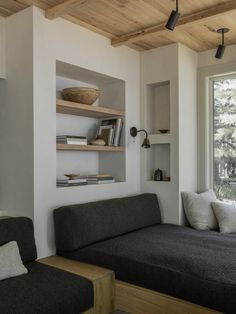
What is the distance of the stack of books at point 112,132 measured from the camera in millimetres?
3350

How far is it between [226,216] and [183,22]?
1.80m

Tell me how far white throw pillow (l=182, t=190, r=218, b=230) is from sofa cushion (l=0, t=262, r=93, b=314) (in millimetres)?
1484

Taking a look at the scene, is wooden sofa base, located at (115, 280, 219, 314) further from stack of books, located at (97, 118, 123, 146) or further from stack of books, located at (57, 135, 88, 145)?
stack of books, located at (97, 118, 123, 146)

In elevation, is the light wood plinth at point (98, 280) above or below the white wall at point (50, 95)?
below

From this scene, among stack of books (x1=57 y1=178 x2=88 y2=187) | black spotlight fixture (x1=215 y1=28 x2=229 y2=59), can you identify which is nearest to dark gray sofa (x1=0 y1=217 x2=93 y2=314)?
stack of books (x1=57 y1=178 x2=88 y2=187)

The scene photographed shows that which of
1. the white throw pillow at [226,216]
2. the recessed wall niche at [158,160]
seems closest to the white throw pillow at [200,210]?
the white throw pillow at [226,216]

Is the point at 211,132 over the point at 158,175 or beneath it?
over

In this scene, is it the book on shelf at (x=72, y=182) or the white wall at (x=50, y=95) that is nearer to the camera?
the white wall at (x=50, y=95)

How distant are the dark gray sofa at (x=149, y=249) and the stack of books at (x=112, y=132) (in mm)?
625

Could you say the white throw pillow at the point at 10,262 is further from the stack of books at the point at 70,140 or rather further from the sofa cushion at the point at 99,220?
the stack of books at the point at 70,140

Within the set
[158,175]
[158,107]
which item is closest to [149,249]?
[158,175]

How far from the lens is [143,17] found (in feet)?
9.12

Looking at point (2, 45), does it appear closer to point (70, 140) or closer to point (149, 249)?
point (70, 140)

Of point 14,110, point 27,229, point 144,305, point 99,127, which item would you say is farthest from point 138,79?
point 144,305
